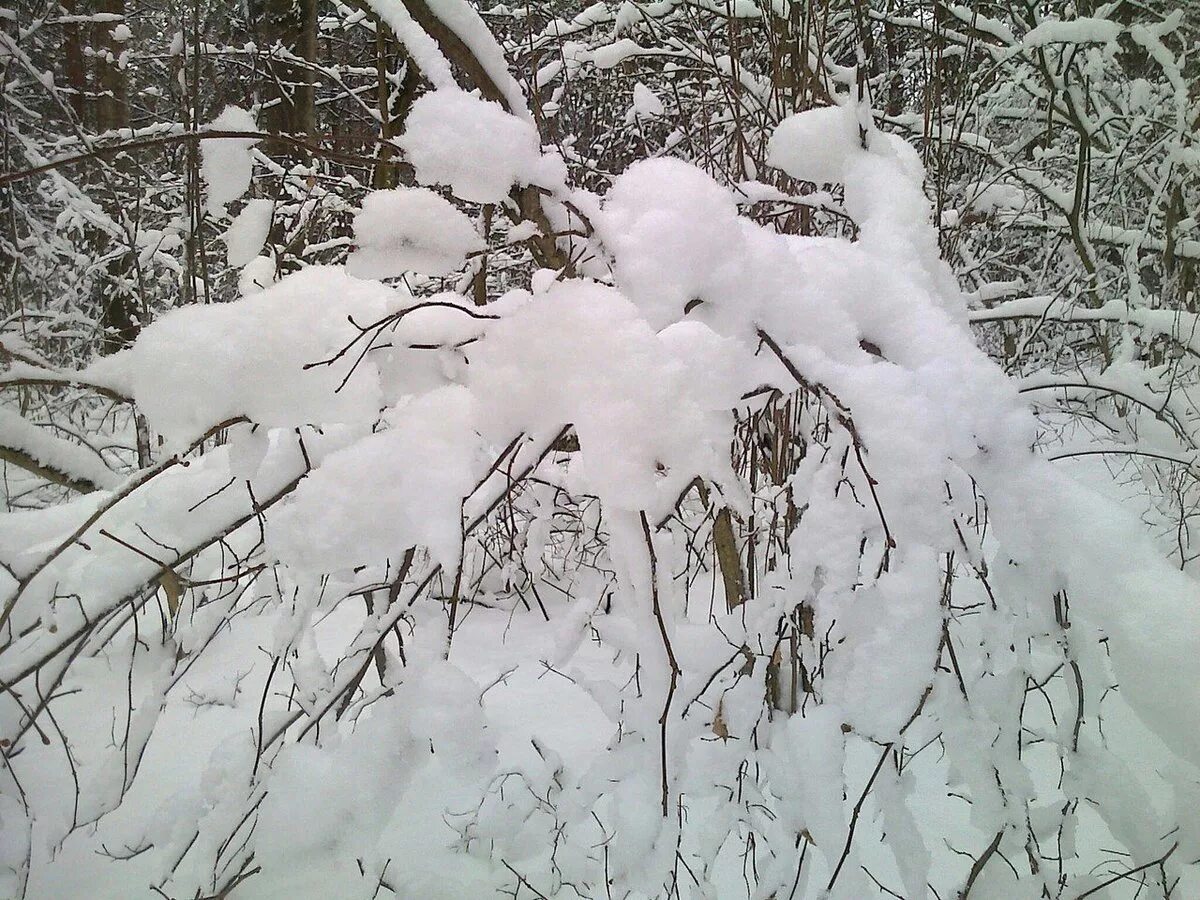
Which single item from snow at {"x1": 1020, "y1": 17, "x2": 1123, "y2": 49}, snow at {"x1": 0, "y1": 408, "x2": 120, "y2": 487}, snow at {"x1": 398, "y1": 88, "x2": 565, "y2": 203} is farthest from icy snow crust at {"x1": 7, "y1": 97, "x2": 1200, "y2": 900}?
snow at {"x1": 1020, "y1": 17, "x2": 1123, "y2": 49}

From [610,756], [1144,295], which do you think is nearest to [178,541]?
[610,756]

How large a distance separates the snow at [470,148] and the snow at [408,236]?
0.14 feet

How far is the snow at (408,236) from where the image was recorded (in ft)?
2.50

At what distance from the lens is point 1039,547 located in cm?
69

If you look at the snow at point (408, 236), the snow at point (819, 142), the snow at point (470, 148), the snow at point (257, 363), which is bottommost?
the snow at point (257, 363)

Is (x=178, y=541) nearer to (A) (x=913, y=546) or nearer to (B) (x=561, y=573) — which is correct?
(A) (x=913, y=546)

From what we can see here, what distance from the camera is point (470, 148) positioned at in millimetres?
728

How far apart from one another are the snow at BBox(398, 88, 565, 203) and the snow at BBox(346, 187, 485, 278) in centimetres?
4

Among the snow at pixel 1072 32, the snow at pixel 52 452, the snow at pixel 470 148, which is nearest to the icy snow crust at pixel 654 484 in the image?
the snow at pixel 470 148

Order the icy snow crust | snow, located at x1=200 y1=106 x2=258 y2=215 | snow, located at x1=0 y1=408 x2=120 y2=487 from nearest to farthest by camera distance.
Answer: the icy snow crust
snow, located at x1=200 y1=106 x2=258 y2=215
snow, located at x1=0 y1=408 x2=120 y2=487

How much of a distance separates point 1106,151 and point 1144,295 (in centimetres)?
61

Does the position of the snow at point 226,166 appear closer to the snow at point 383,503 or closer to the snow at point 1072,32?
the snow at point 383,503

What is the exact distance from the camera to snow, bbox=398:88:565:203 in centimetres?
72

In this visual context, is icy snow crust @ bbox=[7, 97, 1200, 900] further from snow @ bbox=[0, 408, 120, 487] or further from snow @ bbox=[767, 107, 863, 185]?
snow @ bbox=[0, 408, 120, 487]
